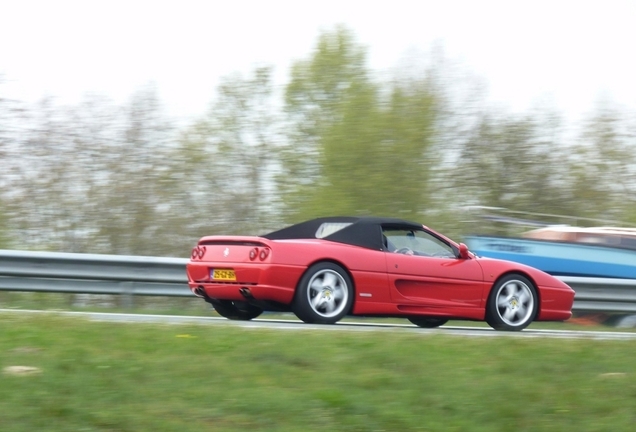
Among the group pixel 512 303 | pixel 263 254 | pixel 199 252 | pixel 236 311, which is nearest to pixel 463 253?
pixel 512 303

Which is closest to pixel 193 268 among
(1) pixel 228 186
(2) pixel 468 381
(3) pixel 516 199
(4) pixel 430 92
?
(2) pixel 468 381

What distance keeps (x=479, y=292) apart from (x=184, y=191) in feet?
56.0

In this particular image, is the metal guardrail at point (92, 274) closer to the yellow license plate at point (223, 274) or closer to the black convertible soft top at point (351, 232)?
the yellow license plate at point (223, 274)

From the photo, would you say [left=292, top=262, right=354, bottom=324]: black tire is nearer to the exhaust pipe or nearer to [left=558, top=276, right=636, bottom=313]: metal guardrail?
the exhaust pipe

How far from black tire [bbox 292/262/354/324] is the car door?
1.92 ft

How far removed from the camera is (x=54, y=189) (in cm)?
2414

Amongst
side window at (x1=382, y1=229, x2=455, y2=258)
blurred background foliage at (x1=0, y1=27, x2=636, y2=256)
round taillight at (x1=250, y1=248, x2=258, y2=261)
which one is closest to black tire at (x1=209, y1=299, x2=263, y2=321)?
round taillight at (x1=250, y1=248, x2=258, y2=261)

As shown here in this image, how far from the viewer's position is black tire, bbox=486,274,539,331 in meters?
10.6

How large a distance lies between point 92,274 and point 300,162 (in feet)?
53.5

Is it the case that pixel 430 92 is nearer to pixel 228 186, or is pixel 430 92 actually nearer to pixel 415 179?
pixel 415 179

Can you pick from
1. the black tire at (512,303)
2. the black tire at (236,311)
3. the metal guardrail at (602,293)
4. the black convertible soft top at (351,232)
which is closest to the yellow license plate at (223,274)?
the black convertible soft top at (351,232)

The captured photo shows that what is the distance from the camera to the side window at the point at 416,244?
10305 millimetres

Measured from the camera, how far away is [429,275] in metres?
10.2

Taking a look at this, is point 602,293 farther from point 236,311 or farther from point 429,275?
point 236,311
